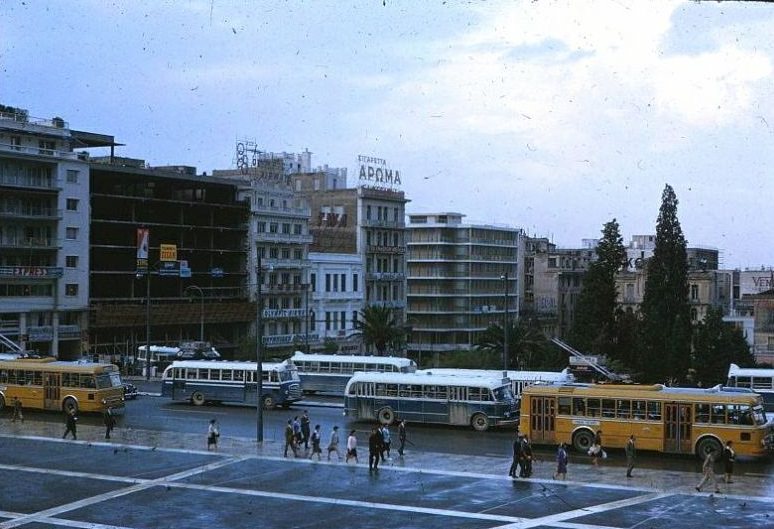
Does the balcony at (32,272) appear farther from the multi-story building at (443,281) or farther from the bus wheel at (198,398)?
the multi-story building at (443,281)

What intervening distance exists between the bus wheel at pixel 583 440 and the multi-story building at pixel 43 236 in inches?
2051

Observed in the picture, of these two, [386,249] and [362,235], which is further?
[386,249]

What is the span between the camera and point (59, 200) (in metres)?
83.0

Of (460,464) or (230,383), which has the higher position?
(230,383)

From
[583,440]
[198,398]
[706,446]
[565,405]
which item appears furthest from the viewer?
[198,398]

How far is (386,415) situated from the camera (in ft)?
147

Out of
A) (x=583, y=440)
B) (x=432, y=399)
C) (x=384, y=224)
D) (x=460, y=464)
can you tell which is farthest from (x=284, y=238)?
(x=460, y=464)

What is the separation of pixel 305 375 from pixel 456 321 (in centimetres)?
7512

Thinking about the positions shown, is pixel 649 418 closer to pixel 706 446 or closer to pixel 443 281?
pixel 706 446

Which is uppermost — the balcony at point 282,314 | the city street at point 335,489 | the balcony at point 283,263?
the balcony at point 283,263

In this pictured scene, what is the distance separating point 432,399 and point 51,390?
59.1ft

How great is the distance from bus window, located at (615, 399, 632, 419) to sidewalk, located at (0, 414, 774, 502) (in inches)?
85.5

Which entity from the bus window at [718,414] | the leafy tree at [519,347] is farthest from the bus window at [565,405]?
the leafy tree at [519,347]

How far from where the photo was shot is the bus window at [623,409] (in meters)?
36.8
